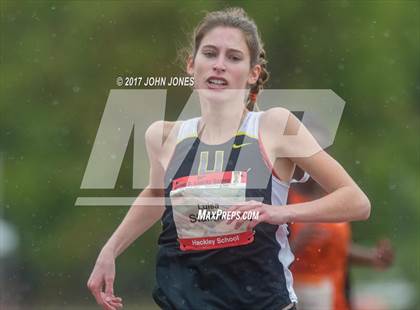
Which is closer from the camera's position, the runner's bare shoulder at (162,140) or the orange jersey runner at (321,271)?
the runner's bare shoulder at (162,140)

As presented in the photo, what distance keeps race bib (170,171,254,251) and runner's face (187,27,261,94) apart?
325 millimetres

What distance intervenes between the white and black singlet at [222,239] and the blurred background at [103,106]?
363cm

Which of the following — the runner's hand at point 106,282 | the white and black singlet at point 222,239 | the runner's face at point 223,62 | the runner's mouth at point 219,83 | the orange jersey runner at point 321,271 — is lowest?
the orange jersey runner at point 321,271

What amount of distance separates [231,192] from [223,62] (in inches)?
17.7

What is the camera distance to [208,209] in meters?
3.21

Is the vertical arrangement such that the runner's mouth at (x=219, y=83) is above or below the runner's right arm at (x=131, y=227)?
above

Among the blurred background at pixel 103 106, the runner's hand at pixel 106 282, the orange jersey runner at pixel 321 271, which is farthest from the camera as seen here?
the blurred background at pixel 103 106

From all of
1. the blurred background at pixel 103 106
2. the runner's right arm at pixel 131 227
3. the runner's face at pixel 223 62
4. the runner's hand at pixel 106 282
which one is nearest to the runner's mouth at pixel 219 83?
the runner's face at pixel 223 62

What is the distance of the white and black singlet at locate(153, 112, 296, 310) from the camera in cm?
311

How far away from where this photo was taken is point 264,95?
618 centimetres

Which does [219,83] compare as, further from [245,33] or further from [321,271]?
[321,271]

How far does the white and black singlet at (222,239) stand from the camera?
311cm

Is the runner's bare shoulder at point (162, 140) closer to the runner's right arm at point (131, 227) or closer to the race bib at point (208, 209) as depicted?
the runner's right arm at point (131, 227)

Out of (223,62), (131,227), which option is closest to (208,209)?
(131,227)
